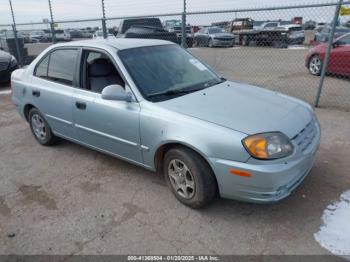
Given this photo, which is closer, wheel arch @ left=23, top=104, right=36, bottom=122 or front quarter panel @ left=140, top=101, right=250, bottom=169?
front quarter panel @ left=140, top=101, right=250, bottom=169

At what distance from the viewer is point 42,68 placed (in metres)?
4.37

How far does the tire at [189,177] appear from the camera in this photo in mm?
2744

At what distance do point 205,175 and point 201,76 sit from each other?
1.46m

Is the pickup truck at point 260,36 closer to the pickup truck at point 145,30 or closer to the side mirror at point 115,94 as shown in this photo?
the pickup truck at point 145,30

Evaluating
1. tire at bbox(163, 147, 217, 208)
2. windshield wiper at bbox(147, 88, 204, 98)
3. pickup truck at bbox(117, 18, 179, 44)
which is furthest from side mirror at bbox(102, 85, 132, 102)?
pickup truck at bbox(117, 18, 179, 44)

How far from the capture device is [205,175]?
273 cm

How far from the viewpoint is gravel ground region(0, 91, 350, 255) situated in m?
2.60

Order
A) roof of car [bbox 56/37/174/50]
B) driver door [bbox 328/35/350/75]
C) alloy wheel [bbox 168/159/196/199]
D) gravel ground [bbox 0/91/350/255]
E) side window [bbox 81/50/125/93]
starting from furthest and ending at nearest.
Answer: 1. driver door [bbox 328/35/350/75]
2. side window [bbox 81/50/125/93]
3. roof of car [bbox 56/37/174/50]
4. alloy wheel [bbox 168/159/196/199]
5. gravel ground [bbox 0/91/350/255]

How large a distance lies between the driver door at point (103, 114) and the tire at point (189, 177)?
436mm

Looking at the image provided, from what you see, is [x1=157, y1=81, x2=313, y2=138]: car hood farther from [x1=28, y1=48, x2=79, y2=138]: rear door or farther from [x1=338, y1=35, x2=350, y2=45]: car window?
[x1=338, y1=35, x2=350, y2=45]: car window

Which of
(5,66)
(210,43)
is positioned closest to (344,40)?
(5,66)

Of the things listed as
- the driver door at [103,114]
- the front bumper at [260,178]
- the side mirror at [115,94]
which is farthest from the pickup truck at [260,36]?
the front bumper at [260,178]

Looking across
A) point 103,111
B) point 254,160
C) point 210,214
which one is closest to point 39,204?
point 103,111

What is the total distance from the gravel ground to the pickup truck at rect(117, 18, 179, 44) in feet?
24.2
